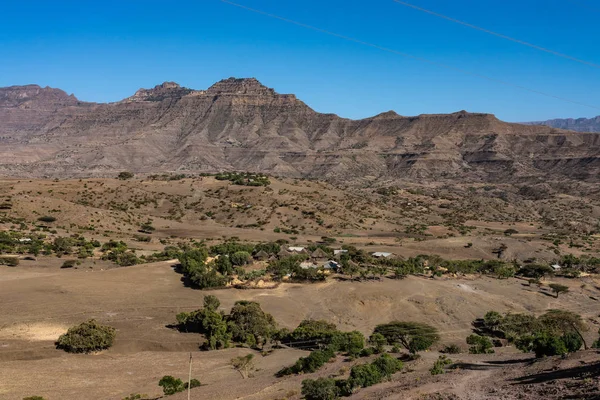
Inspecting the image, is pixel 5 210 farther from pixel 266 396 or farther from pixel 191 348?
pixel 266 396

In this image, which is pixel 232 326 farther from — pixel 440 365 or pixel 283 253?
pixel 283 253

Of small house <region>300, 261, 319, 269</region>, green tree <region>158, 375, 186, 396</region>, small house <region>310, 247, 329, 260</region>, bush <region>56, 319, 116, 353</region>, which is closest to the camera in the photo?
green tree <region>158, 375, 186, 396</region>

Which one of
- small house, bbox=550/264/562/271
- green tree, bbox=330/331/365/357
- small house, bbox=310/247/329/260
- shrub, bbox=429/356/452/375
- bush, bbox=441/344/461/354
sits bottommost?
bush, bbox=441/344/461/354

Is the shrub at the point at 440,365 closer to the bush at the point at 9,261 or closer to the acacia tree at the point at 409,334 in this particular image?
the acacia tree at the point at 409,334

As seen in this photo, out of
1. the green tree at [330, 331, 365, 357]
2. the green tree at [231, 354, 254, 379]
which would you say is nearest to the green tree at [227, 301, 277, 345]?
the green tree at [231, 354, 254, 379]

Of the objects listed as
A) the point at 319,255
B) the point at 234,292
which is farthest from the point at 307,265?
the point at 234,292

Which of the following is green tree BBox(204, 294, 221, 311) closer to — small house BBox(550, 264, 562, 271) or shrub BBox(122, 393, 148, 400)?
shrub BBox(122, 393, 148, 400)

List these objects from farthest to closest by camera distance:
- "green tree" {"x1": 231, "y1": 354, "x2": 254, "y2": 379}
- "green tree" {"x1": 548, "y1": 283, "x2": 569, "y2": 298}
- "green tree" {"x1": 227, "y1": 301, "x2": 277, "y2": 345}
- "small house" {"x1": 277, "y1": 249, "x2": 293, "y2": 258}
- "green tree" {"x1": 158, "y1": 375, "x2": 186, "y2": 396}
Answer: "small house" {"x1": 277, "y1": 249, "x2": 293, "y2": 258} < "green tree" {"x1": 548, "y1": 283, "x2": 569, "y2": 298} < "green tree" {"x1": 227, "y1": 301, "x2": 277, "y2": 345} < "green tree" {"x1": 231, "y1": 354, "x2": 254, "y2": 379} < "green tree" {"x1": 158, "y1": 375, "x2": 186, "y2": 396}
